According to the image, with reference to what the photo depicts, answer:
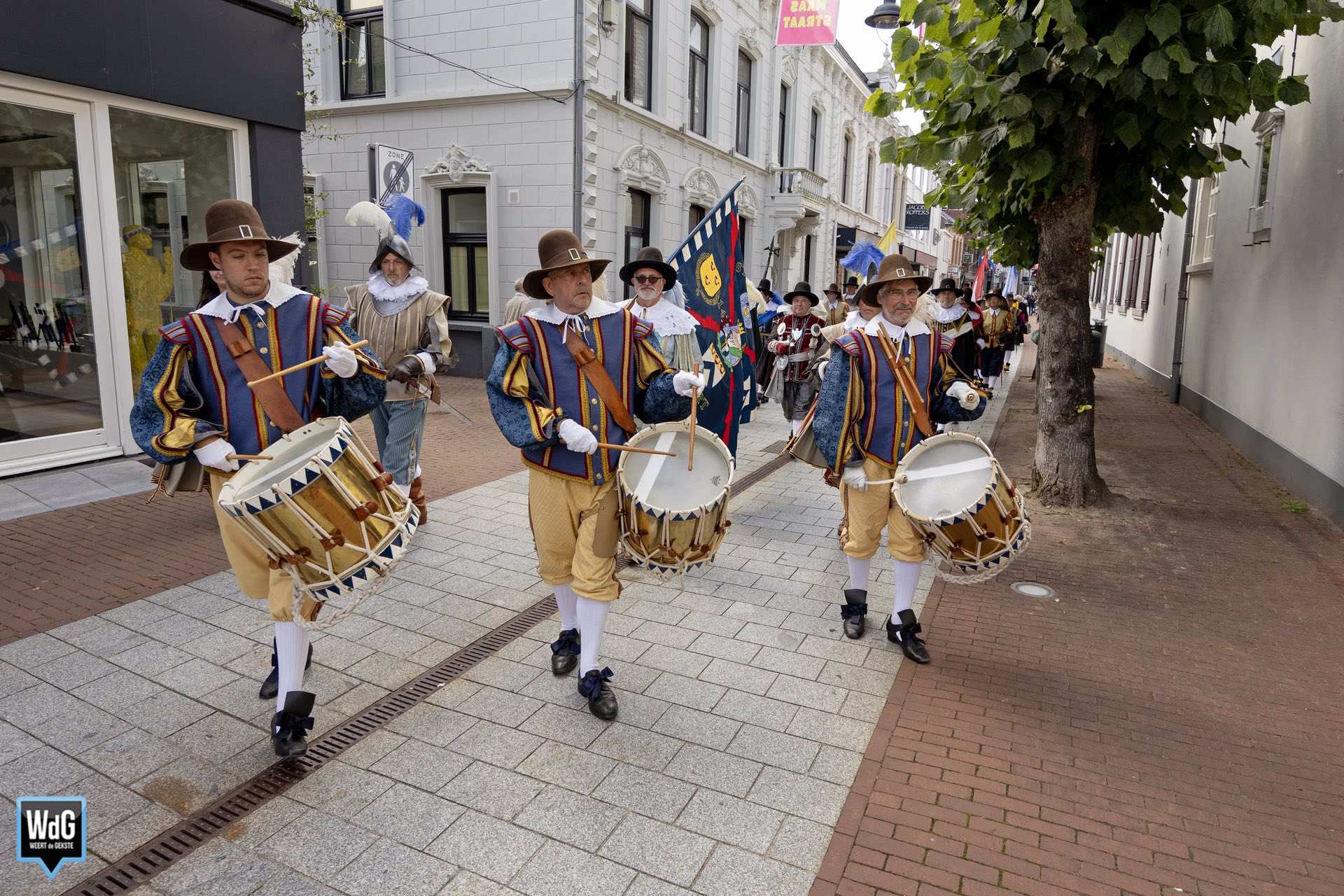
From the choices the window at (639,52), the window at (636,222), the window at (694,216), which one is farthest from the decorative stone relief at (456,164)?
the window at (694,216)

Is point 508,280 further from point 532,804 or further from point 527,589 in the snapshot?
point 532,804

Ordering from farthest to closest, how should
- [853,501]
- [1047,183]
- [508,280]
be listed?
1. [508,280]
2. [1047,183]
3. [853,501]

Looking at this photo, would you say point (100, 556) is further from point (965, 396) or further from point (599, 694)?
point (965, 396)

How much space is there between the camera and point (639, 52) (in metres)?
16.3

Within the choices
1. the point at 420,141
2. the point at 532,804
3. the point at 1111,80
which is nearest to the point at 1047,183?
the point at 1111,80

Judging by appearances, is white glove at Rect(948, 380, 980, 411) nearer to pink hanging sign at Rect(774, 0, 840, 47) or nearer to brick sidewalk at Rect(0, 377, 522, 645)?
brick sidewalk at Rect(0, 377, 522, 645)

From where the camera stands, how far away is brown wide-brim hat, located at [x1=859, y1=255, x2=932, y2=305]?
4184 millimetres

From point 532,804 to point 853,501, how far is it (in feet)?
7.15

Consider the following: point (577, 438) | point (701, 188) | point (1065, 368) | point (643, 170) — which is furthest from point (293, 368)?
point (701, 188)

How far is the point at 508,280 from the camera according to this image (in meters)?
15.0

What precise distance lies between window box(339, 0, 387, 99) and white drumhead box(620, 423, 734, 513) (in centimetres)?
1419

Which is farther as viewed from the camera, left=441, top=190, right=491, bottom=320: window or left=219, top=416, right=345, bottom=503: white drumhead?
left=441, top=190, right=491, bottom=320: window

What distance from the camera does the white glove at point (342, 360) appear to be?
3260mm

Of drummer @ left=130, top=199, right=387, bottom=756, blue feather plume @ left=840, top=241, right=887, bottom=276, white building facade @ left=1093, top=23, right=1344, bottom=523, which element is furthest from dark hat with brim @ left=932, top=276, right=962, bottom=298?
drummer @ left=130, top=199, right=387, bottom=756
